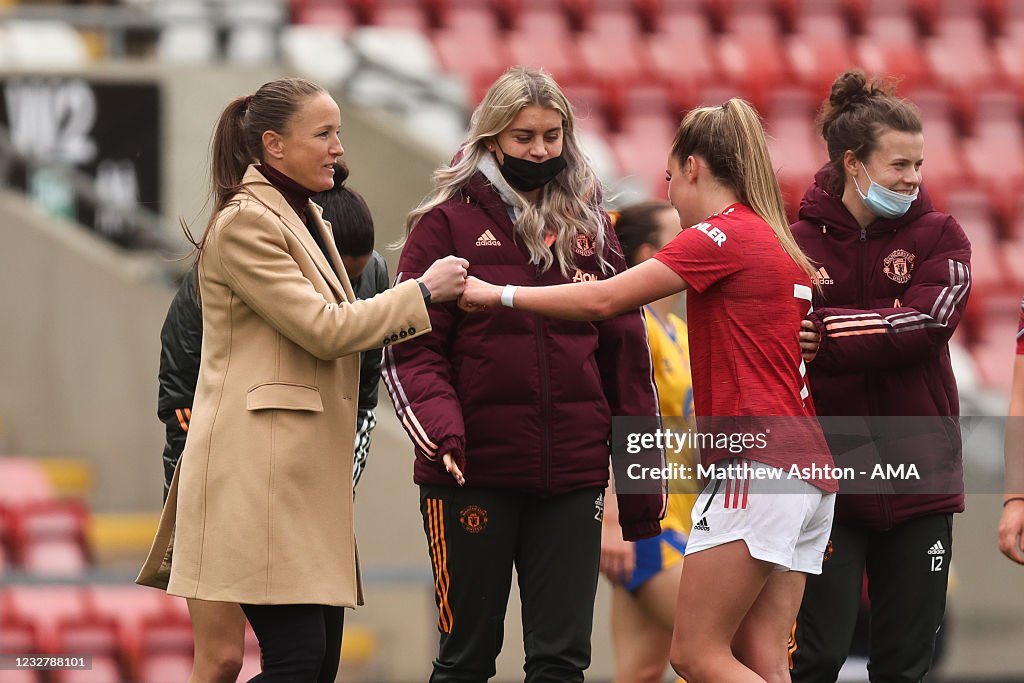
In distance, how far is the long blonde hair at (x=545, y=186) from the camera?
4254 mm

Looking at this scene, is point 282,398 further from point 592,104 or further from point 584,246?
point 592,104

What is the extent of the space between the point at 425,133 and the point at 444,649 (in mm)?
5241

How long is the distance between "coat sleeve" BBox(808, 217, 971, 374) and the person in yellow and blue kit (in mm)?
720

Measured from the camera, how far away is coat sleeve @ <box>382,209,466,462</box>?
402 centimetres

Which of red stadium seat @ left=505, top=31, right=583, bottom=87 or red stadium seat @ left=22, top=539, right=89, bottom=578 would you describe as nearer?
red stadium seat @ left=22, top=539, right=89, bottom=578

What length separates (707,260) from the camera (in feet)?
13.0

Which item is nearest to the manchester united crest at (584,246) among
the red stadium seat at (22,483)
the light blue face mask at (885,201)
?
the light blue face mask at (885,201)

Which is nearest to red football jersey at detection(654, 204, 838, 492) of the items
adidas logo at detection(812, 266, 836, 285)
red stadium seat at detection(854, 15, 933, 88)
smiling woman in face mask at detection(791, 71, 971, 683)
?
smiling woman in face mask at detection(791, 71, 971, 683)

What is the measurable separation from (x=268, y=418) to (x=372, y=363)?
0.98 metres

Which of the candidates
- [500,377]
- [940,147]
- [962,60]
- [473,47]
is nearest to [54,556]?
[500,377]

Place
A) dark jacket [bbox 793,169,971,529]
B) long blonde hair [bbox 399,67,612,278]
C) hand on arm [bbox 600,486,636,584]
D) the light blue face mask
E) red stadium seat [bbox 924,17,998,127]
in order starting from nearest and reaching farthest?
long blonde hair [bbox 399,67,612,278], dark jacket [bbox 793,169,971,529], the light blue face mask, hand on arm [bbox 600,486,636,584], red stadium seat [bbox 924,17,998,127]

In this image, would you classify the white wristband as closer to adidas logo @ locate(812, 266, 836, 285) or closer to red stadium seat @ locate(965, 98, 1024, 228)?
adidas logo @ locate(812, 266, 836, 285)

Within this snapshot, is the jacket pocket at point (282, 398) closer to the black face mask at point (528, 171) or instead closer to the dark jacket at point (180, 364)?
the dark jacket at point (180, 364)

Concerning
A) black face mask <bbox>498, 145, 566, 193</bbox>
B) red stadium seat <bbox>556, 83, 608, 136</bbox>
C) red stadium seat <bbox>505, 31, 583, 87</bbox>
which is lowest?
black face mask <bbox>498, 145, 566, 193</bbox>
